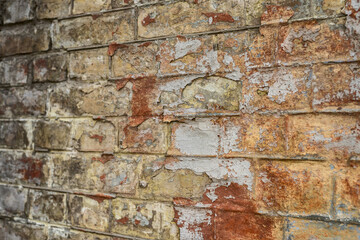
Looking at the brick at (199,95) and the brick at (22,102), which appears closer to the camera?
the brick at (199,95)

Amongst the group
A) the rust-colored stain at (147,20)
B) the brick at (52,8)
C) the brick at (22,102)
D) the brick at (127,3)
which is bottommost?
the brick at (22,102)

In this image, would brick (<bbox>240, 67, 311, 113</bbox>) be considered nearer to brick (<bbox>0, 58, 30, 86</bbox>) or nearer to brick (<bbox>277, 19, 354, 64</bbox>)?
brick (<bbox>277, 19, 354, 64</bbox>)

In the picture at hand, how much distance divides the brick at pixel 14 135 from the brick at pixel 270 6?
1.34 metres

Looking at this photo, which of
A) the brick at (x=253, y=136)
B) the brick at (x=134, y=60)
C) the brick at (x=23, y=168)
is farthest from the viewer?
the brick at (x=23, y=168)

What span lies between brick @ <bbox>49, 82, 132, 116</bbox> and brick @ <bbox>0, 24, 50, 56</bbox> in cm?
29

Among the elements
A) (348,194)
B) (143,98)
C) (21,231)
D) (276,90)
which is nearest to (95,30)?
(143,98)

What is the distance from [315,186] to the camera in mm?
1142

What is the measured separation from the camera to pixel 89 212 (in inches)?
58.3

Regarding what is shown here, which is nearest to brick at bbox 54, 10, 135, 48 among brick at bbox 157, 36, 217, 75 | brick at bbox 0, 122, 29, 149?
brick at bbox 157, 36, 217, 75

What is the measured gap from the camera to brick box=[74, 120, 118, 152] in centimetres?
146

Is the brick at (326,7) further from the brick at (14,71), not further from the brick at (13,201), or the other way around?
the brick at (13,201)

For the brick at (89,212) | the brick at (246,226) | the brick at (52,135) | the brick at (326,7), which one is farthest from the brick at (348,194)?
the brick at (52,135)

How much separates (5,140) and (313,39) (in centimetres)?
171

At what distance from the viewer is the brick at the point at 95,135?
1.46 meters
